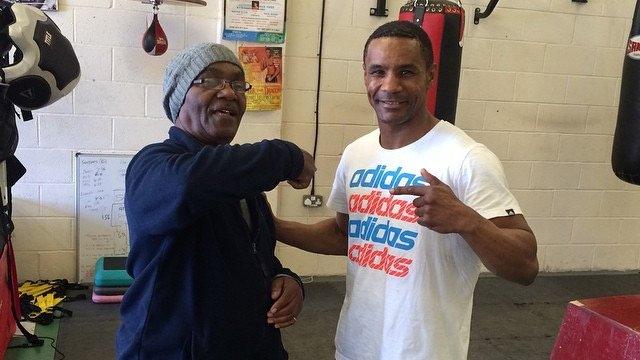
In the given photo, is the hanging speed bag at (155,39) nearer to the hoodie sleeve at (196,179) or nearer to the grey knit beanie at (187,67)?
the grey knit beanie at (187,67)

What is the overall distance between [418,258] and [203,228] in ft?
1.73

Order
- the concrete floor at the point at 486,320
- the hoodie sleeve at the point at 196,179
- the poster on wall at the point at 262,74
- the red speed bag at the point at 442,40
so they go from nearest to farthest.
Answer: the hoodie sleeve at the point at 196,179 < the red speed bag at the point at 442,40 < the concrete floor at the point at 486,320 < the poster on wall at the point at 262,74

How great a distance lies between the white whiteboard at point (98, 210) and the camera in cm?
319

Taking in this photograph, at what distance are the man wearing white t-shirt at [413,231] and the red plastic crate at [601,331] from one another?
43cm

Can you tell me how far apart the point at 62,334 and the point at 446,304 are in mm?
2083

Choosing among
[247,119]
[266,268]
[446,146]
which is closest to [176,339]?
[266,268]

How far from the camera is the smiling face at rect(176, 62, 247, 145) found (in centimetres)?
124

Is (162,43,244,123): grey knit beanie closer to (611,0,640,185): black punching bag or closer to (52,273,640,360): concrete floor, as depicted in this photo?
(52,273,640,360): concrete floor

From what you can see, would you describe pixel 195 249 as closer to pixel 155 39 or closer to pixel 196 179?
pixel 196 179

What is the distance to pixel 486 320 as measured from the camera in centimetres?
316

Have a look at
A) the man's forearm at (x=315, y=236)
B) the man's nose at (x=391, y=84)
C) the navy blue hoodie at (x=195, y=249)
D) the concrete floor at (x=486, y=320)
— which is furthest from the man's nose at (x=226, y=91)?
the concrete floor at (x=486, y=320)

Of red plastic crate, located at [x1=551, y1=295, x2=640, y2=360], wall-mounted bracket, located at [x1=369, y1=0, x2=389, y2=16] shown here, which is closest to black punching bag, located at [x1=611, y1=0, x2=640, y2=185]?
red plastic crate, located at [x1=551, y1=295, x2=640, y2=360]

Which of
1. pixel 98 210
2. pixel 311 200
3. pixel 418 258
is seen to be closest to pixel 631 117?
pixel 311 200

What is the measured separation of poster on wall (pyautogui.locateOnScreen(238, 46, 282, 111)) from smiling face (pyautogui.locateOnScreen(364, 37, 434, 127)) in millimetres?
1881
